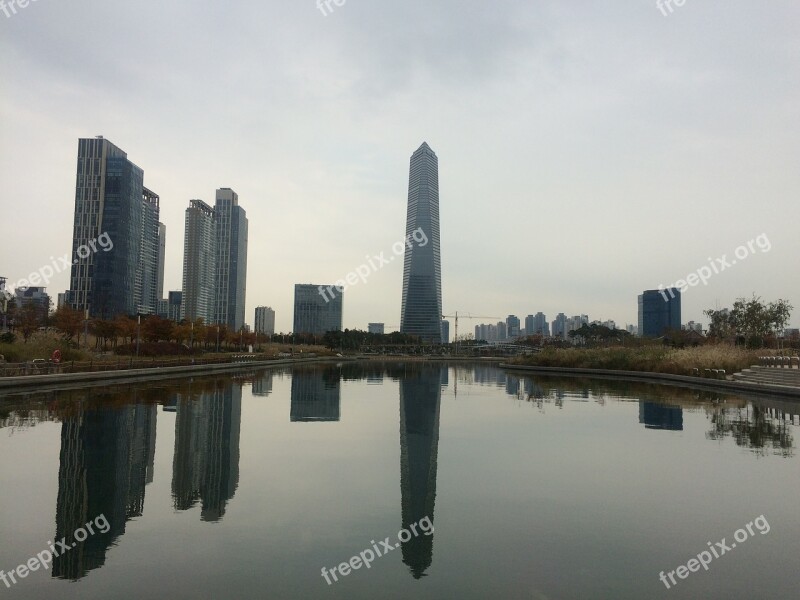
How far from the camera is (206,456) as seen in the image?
465 inches

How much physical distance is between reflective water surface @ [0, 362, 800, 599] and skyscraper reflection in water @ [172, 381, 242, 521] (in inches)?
2.3

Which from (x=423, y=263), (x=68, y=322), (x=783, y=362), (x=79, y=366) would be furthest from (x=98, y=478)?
(x=423, y=263)

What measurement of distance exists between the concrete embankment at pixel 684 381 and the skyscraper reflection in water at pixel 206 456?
76.7 feet

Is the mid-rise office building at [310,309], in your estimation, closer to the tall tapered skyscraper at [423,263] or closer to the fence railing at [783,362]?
the tall tapered skyscraper at [423,263]

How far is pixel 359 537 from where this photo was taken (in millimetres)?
7312

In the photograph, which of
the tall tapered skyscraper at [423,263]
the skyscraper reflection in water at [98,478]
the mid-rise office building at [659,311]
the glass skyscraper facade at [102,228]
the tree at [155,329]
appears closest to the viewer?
the skyscraper reflection in water at [98,478]

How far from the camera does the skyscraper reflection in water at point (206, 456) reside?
349 inches

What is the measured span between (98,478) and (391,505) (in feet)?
17.4

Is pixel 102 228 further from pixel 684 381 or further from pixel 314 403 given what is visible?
pixel 684 381

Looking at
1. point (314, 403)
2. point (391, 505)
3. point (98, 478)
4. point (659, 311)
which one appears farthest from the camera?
point (659, 311)

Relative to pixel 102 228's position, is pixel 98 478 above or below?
below

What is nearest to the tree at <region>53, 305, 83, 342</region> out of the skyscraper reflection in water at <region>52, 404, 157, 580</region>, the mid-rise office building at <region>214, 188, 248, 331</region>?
the skyscraper reflection in water at <region>52, 404, 157, 580</region>

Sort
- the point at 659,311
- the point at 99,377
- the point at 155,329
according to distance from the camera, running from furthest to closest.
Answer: the point at 659,311 → the point at 155,329 → the point at 99,377

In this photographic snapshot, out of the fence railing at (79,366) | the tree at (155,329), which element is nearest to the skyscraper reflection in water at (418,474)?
the fence railing at (79,366)
